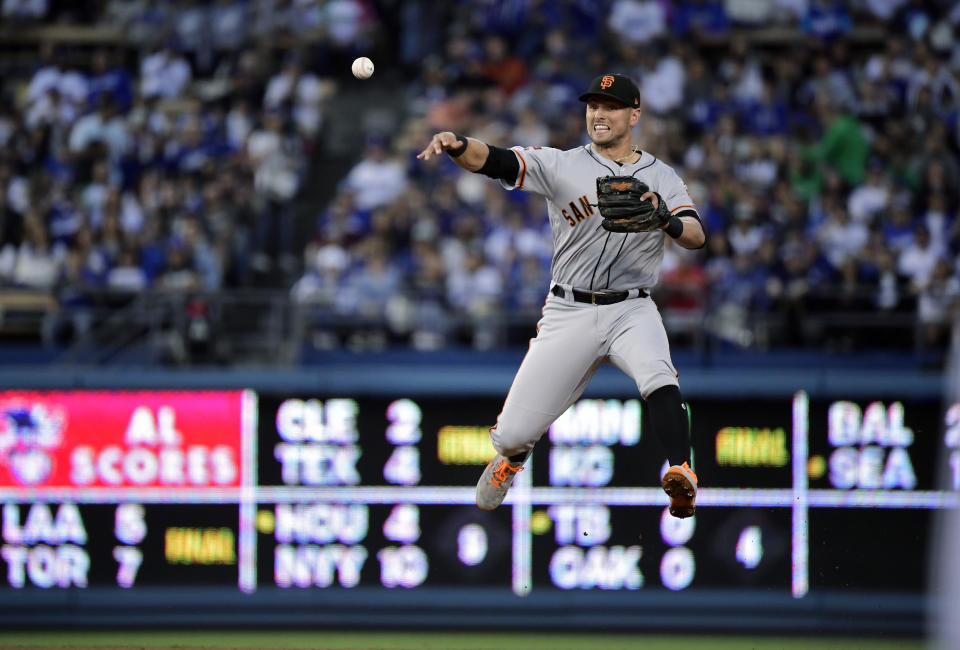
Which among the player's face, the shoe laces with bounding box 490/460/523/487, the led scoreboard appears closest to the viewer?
the player's face

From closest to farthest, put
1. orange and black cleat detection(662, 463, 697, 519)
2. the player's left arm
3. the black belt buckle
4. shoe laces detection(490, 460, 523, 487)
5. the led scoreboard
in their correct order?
orange and black cleat detection(662, 463, 697, 519)
the player's left arm
the black belt buckle
shoe laces detection(490, 460, 523, 487)
the led scoreboard

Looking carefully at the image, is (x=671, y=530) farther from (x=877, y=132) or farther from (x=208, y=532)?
(x=877, y=132)

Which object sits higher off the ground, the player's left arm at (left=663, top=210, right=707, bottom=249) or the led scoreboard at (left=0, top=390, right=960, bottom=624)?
the player's left arm at (left=663, top=210, right=707, bottom=249)

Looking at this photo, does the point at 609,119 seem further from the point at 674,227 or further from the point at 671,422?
the point at 671,422

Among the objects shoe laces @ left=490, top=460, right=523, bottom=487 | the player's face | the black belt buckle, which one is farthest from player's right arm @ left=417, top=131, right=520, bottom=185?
shoe laces @ left=490, top=460, right=523, bottom=487

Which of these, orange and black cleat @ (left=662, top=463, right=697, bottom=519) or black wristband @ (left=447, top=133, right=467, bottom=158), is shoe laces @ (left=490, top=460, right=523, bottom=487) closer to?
orange and black cleat @ (left=662, top=463, right=697, bottom=519)

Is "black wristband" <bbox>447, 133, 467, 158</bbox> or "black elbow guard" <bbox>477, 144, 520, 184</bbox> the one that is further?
"black elbow guard" <bbox>477, 144, 520, 184</bbox>

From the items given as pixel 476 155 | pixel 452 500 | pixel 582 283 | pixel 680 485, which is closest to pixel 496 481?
pixel 582 283
